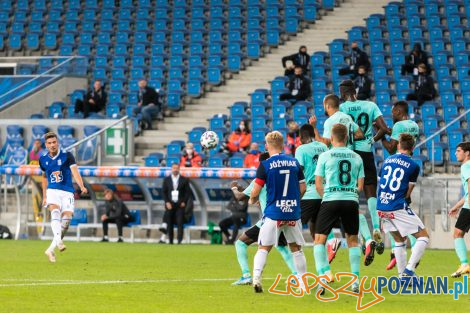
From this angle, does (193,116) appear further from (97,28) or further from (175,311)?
(175,311)

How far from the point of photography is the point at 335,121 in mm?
14422

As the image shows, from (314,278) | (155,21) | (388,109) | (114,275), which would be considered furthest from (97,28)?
(314,278)

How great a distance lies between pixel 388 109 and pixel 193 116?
249 inches

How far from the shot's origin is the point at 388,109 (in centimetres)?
3030

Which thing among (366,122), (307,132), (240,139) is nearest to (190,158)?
(240,139)

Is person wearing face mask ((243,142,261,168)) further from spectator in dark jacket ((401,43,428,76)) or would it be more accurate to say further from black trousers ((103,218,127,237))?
spectator in dark jacket ((401,43,428,76))

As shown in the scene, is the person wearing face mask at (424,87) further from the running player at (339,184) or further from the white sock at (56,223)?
the running player at (339,184)

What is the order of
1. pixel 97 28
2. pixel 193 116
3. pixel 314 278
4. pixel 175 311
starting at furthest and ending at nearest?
1. pixel 97 28
2. pixel 193 116
3. pixel 314 278
4. pixel 175 311

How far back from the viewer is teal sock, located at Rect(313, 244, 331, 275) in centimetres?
1291

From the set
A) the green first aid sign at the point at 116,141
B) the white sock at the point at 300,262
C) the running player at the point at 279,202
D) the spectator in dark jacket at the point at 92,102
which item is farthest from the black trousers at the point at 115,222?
the white sock at the point at 300,262

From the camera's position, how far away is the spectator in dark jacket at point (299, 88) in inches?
1256

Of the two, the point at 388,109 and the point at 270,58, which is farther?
the point at 270,58

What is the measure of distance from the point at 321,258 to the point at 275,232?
1.95 feet

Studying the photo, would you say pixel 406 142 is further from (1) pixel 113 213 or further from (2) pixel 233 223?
(1) pixel 113 213
